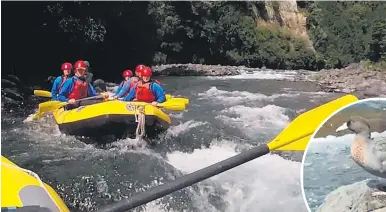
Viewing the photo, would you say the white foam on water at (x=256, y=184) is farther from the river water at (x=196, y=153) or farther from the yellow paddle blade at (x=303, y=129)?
the yellow paddle blade at (x=303, y=129)

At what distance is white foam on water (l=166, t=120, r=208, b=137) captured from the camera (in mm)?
2154

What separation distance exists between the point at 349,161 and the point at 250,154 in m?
0.29

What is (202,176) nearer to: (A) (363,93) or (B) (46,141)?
(A) (363,93)

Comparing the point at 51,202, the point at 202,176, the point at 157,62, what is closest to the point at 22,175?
the point at 51,202

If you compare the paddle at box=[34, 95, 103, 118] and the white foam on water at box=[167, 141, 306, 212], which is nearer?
the white foam on water at box=[167, 141, 306, 212]

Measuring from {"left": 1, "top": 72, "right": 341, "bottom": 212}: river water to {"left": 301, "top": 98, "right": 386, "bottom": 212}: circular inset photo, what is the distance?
Result: 0.14 m

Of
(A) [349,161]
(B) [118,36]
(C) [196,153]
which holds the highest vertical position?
(B) [118,36]

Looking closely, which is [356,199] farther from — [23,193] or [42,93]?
[42,93]

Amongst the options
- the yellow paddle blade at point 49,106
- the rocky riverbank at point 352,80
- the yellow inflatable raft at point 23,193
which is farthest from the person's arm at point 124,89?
the yellow inflatable raft at point 23,193

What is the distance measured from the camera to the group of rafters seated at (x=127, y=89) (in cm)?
206

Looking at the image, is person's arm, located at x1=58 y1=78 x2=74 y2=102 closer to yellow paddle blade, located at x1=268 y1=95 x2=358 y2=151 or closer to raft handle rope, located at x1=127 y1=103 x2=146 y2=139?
raft handle rope, located at x1=127 y1=103 x2=146 y2=139

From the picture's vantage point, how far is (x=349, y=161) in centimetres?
137

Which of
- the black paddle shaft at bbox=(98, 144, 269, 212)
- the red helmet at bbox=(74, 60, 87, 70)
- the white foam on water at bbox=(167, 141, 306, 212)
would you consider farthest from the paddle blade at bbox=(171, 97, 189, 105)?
the black paddle shaft at bbox=(98, 144, 269, 212)

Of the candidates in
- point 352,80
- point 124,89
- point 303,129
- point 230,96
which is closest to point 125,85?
point 124,89
